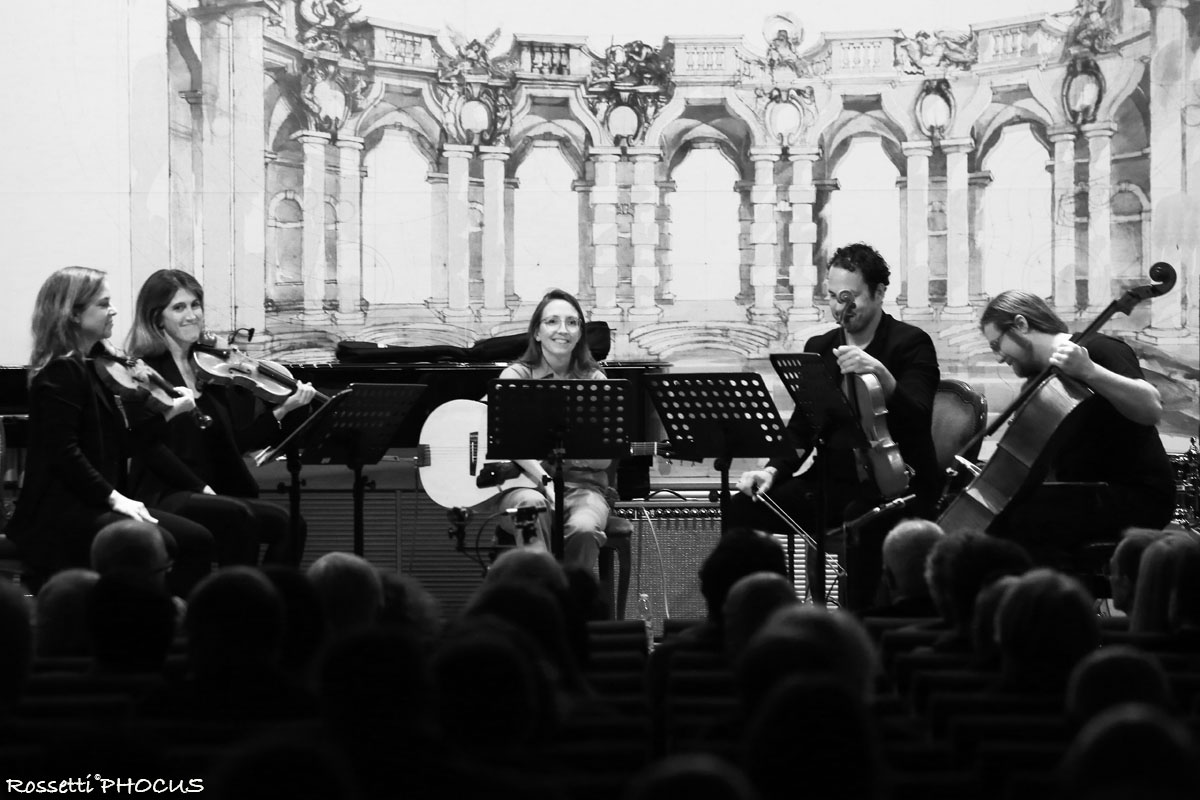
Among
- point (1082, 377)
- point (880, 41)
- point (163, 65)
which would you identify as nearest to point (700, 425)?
point (1082, 377)

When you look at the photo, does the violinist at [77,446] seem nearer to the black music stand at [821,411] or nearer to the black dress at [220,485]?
the black dress at [220,485]

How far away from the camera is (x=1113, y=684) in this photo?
2.30 metres

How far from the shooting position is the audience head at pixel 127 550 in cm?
364

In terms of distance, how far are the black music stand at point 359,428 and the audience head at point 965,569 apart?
92.9 inches

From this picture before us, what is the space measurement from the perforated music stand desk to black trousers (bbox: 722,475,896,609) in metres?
0.30

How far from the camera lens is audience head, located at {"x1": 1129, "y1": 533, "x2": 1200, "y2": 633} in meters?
3.22

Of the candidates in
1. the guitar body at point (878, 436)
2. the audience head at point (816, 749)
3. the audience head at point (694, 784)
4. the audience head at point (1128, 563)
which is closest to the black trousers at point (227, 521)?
the guitar body at point (878, 436)

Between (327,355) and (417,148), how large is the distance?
1.45 metres

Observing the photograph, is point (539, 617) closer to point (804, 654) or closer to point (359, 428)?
point (804, 654)

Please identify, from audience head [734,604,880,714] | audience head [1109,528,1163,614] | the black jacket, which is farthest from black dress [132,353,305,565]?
audience head [734,604,880,714]

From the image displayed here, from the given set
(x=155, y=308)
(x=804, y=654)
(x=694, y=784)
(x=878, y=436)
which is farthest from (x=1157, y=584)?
(x=155, y=308)

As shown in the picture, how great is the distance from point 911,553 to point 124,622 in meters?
2.02

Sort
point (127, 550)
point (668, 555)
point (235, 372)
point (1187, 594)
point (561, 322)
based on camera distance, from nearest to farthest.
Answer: point (1187, 594) → point (127, 550) → point (235, 372) → point (561, 322) → point (668, 555)

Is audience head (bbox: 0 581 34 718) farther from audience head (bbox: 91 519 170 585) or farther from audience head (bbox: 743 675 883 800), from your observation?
audience head (bbox: 743 675 883 800)
